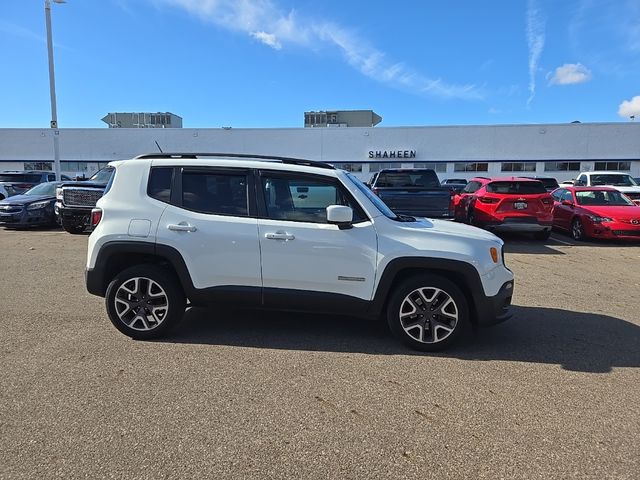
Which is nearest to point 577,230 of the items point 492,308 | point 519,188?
point 519,188

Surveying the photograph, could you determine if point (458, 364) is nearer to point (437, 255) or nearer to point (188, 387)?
point (437, 255)

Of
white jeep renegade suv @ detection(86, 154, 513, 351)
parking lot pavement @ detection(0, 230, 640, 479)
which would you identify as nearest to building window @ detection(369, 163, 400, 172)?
parking lot pavement @ detection(0, 230, 640, 479)

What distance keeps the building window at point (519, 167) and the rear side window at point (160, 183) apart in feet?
120

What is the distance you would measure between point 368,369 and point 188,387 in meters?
1.52

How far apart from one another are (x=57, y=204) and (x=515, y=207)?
12209 millimetres

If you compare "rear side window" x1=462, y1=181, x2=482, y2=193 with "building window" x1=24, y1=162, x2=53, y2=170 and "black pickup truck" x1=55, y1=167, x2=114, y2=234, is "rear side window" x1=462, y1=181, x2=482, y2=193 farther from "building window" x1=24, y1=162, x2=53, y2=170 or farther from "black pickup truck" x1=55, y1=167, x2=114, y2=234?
"building window" x1=24, y1=162, x2=53, y2=170

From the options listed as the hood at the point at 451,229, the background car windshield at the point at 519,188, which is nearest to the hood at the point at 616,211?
the background car windshield at the point at 519,188

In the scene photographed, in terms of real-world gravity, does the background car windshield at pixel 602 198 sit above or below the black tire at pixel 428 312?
above

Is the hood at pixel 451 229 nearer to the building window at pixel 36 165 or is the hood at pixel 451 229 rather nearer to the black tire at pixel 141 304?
the black tire at pixel 141 304

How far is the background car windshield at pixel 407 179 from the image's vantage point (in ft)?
37.0

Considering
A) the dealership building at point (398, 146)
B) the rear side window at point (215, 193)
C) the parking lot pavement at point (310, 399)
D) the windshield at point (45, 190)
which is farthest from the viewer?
the dealership building at point (398, 146)

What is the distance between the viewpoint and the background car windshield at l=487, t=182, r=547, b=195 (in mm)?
11266

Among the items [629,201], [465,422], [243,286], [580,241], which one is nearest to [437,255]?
[465,422]

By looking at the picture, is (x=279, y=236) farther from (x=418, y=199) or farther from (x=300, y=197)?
(x=418, y=199)
